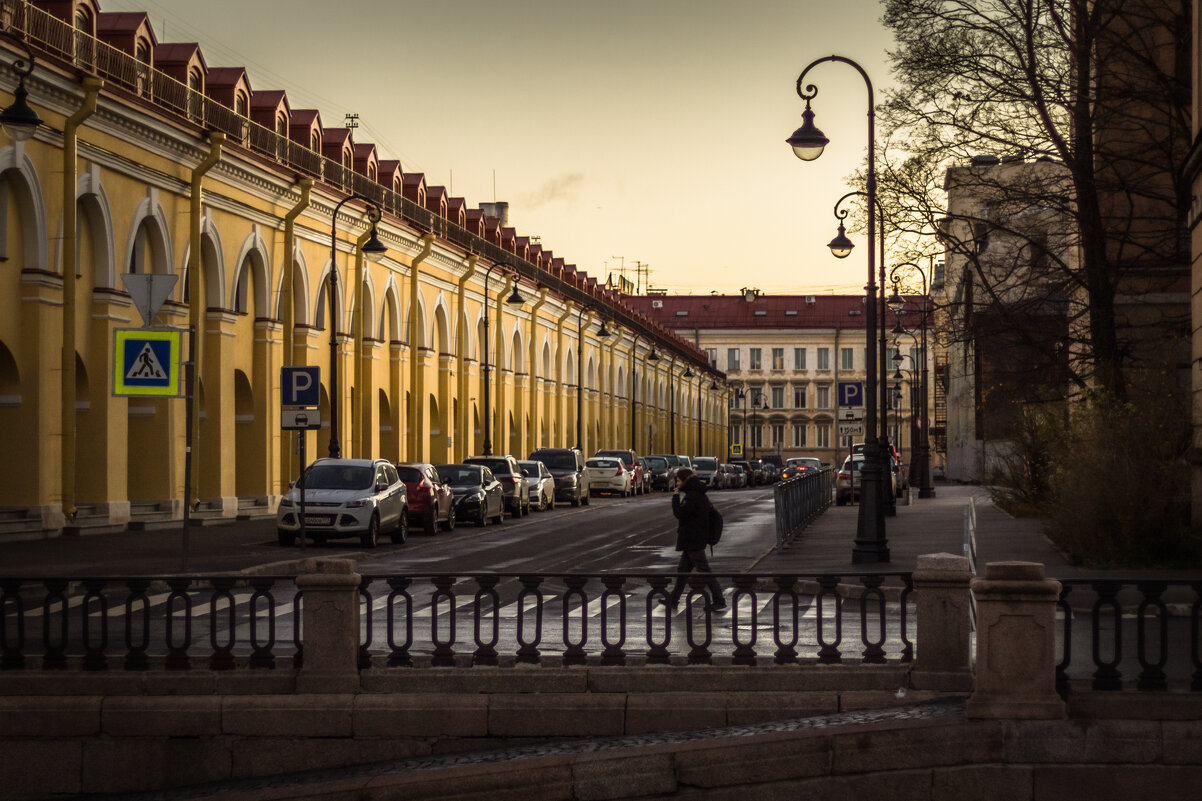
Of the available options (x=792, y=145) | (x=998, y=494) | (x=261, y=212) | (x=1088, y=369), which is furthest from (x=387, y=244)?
(x=792, y=145)

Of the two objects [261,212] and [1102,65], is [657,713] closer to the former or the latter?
[1102,65]

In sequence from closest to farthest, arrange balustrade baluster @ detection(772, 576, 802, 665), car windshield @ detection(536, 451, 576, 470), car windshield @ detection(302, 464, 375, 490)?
balustrade baluster @ detection(772, 576, 802, 665) < car windshield @ detection(302, 464, 375, 490) < car windshield @ detection(536, 451, 576, 470)

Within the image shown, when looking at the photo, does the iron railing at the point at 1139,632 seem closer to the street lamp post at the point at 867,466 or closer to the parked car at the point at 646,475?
the street lamp post at the point at 867,466

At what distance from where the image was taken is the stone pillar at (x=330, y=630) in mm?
11781

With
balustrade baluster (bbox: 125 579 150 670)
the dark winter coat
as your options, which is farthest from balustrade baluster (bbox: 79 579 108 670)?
the dark winter coat

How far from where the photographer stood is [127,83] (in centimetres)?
3525

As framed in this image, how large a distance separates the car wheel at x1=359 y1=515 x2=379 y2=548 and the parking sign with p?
111 inches

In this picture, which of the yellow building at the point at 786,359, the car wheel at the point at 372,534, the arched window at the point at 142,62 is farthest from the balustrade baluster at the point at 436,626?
the yellow building at the point at 786,359

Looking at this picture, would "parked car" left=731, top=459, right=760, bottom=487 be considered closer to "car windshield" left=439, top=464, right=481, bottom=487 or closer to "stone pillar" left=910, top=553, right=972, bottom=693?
"car windshield" left=439, top=464, right=481, bottom=487

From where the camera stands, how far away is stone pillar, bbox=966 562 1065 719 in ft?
35.3

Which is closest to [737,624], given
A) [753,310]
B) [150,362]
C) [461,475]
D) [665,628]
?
[665,628]

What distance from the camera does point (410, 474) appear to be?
3650 centimetres

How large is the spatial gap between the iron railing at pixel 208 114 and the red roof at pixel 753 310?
82702 mm

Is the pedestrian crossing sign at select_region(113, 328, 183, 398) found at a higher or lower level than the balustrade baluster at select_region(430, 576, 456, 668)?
higher
